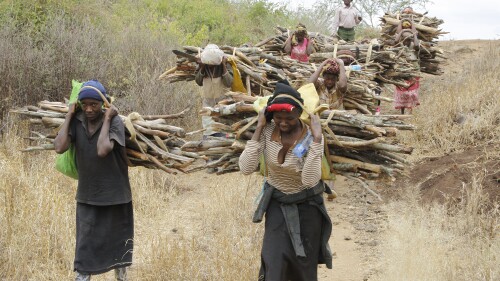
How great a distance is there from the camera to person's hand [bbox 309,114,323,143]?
395 cm

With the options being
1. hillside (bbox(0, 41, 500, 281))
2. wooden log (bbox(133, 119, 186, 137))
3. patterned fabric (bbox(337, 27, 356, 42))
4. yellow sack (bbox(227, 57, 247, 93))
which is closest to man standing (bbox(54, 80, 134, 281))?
wooden log (bbox(133, 119, 186, 137))

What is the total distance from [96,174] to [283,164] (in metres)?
1.24

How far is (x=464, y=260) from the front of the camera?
5.09 metres

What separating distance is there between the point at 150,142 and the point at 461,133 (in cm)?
514

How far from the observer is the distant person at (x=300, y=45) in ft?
31.3

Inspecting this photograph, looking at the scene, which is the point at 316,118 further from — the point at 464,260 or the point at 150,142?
the point at 464,260

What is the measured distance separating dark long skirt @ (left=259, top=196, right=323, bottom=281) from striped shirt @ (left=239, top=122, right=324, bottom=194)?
0.14 meters

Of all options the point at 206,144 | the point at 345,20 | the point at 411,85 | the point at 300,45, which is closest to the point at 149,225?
the point at 206,144

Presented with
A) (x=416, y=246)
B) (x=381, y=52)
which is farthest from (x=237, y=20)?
(x=416, y=246)

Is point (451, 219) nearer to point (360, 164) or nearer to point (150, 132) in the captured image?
point (360, 164)

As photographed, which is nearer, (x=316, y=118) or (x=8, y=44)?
(x=316, y=118)

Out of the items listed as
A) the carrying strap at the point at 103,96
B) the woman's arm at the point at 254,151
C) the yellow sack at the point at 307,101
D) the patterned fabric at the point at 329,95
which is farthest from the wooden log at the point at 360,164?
the patterned fabric at the point at 329,95

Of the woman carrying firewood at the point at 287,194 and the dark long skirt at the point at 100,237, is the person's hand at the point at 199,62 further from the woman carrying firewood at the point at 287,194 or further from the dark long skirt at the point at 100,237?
the woman carrying firewood at the point at 287,194

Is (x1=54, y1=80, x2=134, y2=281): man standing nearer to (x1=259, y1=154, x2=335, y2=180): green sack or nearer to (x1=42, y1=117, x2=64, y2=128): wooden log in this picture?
(x1=42, y1=117, x2=64, y2=128): wooden log
